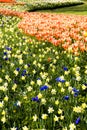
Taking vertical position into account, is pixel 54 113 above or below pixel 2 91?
below

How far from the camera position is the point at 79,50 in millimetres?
9492

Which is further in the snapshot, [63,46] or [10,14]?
[10,14]

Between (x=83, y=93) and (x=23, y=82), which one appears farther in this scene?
(x=23, y=82)

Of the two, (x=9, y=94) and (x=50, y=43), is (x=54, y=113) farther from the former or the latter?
(x=50, y=43)

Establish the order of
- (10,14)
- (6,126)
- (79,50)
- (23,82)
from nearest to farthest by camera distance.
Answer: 1. (6,126)
2. (23,82)
3. (79,50)
4. (10,14)

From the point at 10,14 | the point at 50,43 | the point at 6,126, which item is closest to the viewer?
the point at 6,126

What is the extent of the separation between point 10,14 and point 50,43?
38.7 ft

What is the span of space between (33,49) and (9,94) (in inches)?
159

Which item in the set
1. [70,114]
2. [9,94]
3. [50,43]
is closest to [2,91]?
[9,94]

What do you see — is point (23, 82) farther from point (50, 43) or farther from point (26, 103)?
point (50, 43)

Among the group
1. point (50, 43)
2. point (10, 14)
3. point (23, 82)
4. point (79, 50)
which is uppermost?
point (10, 14)

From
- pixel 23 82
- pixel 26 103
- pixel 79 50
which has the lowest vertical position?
pixel 26 103

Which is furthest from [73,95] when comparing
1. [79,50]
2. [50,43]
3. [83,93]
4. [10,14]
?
[10,14]

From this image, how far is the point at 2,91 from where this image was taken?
20.6 feet
